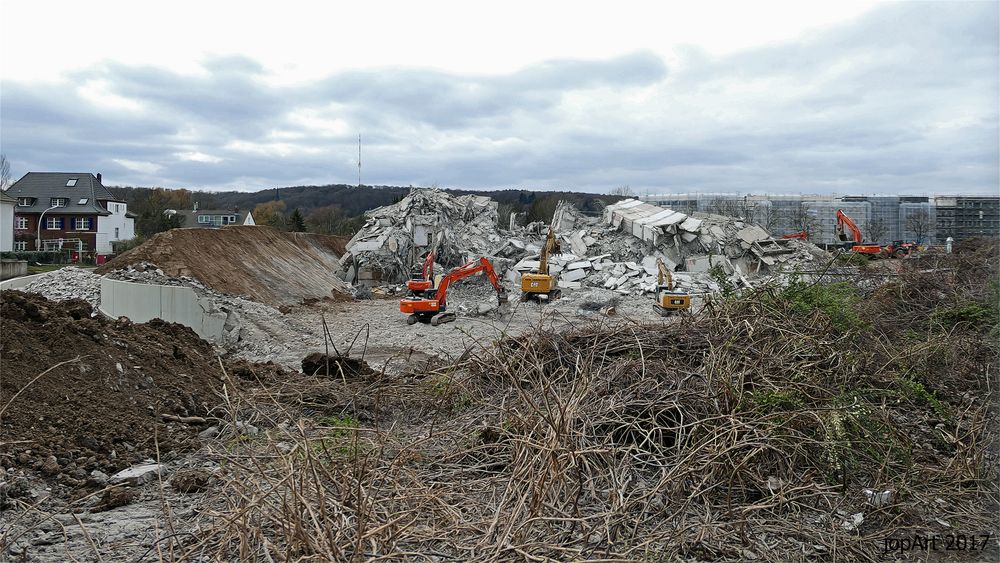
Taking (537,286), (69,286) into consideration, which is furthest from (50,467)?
(537,286)

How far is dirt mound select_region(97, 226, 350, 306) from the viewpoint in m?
17.3

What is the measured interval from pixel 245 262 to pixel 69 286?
5981 mm

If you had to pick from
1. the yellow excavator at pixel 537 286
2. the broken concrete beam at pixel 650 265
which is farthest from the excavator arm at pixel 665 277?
the broken concrete beam at pixel 650 265

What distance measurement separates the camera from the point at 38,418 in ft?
19.6

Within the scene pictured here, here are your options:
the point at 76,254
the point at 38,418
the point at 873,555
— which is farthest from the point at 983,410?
the point at 76,254

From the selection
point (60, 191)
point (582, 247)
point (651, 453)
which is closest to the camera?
point (651, 453)

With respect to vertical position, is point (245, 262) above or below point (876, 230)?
below

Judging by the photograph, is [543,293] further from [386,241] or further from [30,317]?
[30,317]

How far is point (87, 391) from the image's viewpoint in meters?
6.68

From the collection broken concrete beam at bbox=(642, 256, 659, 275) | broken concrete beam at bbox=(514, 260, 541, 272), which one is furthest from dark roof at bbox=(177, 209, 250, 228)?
broken concrete beam at bbox=(642, 256, 659, 275)

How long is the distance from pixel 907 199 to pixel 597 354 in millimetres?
48815

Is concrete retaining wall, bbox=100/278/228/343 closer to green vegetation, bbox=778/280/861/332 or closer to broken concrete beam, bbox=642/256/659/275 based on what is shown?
green vegetation, bbox=778/280/861/332

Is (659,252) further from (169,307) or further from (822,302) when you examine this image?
(822,302)

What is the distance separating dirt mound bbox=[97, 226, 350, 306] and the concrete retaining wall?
7.60 ft
